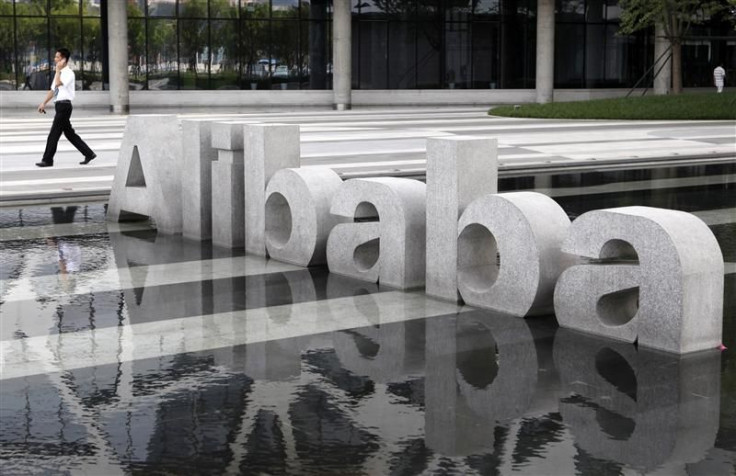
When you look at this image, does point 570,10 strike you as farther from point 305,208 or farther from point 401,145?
point 305,208

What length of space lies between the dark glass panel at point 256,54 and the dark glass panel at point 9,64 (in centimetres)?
830

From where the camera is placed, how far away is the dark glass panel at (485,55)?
50.7 meters

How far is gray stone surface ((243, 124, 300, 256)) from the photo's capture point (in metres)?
10.9

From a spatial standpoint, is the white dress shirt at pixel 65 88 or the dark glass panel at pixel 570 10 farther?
the dark glass panel at pixel 570 10

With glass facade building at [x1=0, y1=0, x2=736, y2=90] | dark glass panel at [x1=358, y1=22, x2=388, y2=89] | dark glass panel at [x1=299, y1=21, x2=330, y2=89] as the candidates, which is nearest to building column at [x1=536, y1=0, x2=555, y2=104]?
glass facade building at [x1=0, y1=0, x2=736, y2=90]

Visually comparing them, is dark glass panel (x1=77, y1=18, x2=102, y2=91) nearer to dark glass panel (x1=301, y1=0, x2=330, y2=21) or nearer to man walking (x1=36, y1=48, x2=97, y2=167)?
dark glass panel (x1=301, y1=0, x2=330, y2=21)

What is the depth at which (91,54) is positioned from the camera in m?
45.6

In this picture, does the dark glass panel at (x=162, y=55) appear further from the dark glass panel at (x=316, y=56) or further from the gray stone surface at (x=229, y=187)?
the gray stone surface at (x=229, y=187)

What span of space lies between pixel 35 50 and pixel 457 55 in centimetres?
1722

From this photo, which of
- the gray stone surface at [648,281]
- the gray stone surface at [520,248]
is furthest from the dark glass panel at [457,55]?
the gray stone surface at [648,281]

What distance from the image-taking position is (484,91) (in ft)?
165

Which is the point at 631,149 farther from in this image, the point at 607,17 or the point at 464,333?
the point at 607,17

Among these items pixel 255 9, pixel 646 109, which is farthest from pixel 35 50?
pixel 646 109

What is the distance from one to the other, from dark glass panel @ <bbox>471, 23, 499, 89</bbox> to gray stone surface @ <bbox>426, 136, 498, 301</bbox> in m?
42.1
